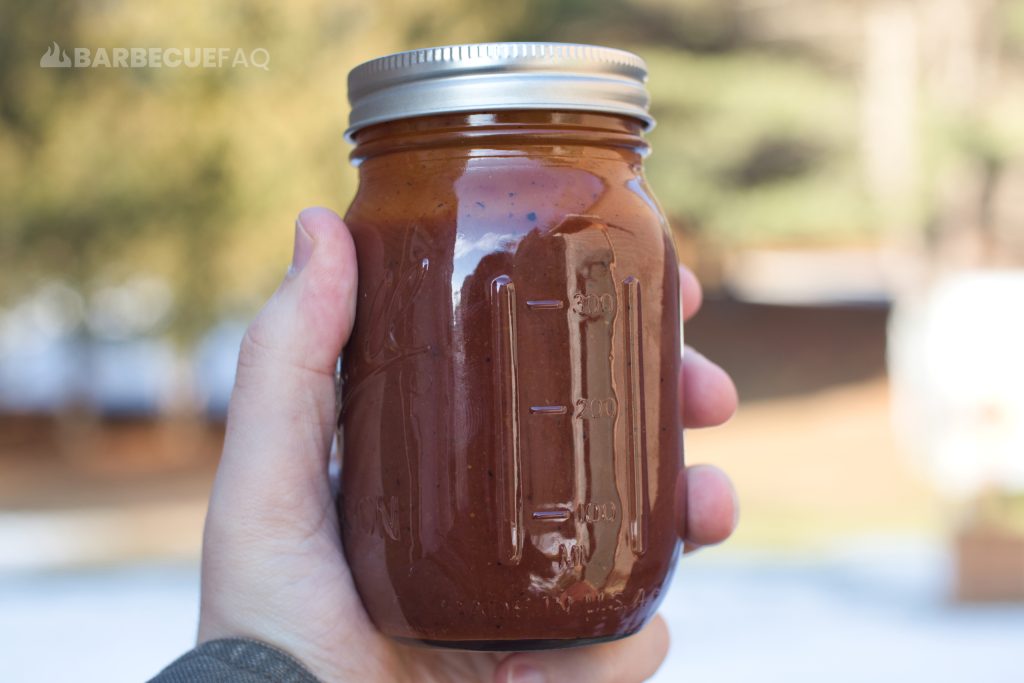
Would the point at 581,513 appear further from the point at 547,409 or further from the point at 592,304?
the point at 592,304

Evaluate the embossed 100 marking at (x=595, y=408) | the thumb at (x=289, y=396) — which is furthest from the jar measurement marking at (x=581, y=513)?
the thumb at (x=289, y=396)

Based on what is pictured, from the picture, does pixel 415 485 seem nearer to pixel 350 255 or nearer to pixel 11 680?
pixel 350 255

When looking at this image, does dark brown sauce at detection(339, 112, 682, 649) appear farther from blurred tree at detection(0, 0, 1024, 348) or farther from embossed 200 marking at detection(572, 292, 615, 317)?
blurred tree at detection(0, 0, 1024, 348)

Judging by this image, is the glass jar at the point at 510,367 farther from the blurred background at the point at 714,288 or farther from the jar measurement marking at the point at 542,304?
the blurred background at the point at 714,288

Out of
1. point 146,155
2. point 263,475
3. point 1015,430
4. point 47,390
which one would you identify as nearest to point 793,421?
point 1015,430

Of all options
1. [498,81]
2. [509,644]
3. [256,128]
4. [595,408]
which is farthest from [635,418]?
[256,128]

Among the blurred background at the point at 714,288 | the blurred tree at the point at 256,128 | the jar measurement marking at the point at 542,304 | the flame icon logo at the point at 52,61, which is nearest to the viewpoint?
the jar measurement marking at the point at 542,304

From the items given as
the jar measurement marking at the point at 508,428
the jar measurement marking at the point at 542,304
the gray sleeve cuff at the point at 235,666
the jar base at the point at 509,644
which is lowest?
the gray sleeve cuff at the point at 235,666
